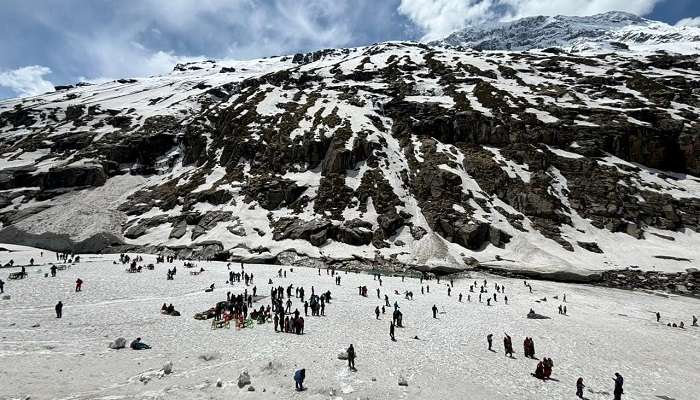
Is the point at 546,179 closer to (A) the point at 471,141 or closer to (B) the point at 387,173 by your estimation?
(A) the point at 471,141

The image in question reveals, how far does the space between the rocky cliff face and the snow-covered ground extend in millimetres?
27732

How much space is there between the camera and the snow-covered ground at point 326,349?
18.4 meters

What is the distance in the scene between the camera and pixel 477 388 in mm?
→ 19984

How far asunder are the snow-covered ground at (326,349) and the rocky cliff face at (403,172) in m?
27.7

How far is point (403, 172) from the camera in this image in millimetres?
91812

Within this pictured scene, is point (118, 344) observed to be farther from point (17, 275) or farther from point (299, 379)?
point (17, 275)

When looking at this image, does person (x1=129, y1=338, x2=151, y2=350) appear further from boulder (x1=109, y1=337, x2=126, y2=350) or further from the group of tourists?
the group of tourists

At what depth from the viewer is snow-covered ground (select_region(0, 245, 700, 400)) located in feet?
60.2

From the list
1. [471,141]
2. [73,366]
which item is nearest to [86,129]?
[471,141]

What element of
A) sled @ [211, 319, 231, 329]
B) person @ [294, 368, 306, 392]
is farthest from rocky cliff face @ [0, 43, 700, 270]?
person @ [294, 368, 306, 392]

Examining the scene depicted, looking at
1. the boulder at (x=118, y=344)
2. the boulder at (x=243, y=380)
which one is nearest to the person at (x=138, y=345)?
the boulder at (x=118, y=344)

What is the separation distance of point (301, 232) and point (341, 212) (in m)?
10.3

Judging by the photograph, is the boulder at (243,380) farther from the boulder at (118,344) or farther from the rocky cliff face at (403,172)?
the rocky cliff face at (403,172)

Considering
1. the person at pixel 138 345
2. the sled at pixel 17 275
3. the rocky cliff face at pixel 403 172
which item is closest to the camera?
the person at pixel 138 345
